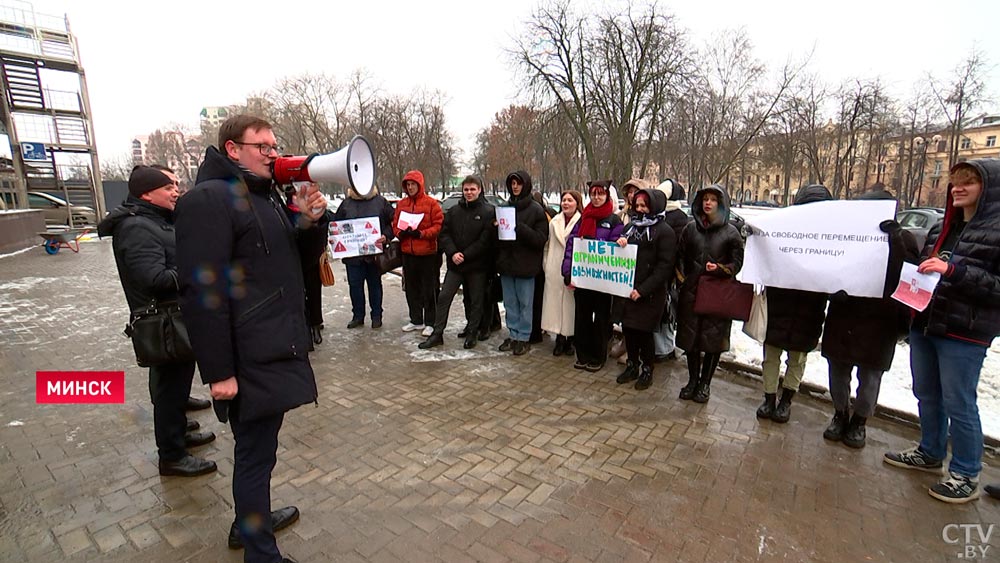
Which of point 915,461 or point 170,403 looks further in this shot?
point 915,461

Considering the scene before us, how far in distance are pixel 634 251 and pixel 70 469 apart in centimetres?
469

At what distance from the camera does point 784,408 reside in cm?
408

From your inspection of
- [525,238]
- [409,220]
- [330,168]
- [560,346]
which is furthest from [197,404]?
[560,346]

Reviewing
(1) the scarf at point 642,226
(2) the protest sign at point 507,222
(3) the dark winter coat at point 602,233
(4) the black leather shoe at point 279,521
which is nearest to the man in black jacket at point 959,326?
(1) the scarf at point 642,226

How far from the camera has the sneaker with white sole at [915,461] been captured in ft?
10.8

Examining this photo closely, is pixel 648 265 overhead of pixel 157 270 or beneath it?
→ beneath

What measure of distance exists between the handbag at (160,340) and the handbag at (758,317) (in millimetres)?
4215

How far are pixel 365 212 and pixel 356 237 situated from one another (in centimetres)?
35

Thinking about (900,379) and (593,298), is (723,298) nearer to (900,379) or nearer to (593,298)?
(593,298)

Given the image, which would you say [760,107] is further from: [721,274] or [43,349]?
[43,349]

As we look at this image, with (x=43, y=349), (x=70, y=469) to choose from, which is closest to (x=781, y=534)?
(x=70, y=469)

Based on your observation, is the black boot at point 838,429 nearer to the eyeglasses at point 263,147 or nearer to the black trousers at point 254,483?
the black trousers at point 254,483

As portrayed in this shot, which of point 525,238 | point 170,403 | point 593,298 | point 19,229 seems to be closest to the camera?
point 170,403
